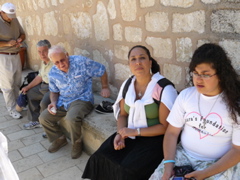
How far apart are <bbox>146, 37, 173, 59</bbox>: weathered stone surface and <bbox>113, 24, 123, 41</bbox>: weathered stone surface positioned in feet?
1.75

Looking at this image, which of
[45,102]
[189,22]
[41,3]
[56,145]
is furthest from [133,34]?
[41,3]

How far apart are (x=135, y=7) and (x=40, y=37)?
3.24 metres

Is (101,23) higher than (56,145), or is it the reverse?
(101,23)

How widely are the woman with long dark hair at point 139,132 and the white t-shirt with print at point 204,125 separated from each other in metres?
0.21

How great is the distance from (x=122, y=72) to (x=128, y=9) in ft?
2.92

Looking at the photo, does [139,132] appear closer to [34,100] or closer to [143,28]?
[143,28]

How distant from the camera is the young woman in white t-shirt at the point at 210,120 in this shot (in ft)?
5.73

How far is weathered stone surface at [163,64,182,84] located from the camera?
118 inches

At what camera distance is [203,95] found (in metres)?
1.88

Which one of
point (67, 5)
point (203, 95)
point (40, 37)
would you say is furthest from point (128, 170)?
point (40, 37)

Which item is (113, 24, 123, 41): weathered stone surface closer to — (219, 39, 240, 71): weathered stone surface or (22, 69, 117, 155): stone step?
(22, 69, 117, 155): stone step

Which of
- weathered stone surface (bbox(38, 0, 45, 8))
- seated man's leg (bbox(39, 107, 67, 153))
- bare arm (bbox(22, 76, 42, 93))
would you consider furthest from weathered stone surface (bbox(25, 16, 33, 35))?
seated man's leg (bbox(39, 107, 67, 153))

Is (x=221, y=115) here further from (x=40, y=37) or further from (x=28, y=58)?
(x=28, y=58)

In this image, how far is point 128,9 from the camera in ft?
11.0
